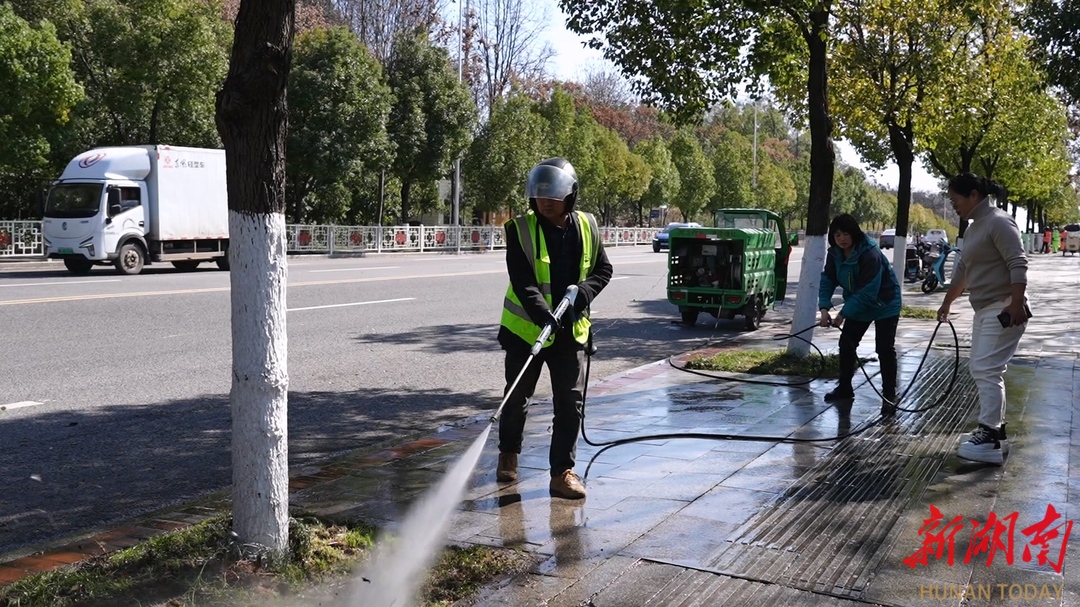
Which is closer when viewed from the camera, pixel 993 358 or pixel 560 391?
pixel 560 391

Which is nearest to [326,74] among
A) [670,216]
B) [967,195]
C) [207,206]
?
[207,206]

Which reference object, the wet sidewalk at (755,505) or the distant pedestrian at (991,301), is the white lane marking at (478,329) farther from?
the distant pedestrian at (991,301)

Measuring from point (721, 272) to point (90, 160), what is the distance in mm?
15423

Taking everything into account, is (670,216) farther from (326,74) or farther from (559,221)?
(559,221)

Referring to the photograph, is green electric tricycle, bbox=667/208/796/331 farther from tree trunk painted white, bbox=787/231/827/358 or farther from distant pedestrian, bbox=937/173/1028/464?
distant pedestrian, bbox=937/173/1028/464

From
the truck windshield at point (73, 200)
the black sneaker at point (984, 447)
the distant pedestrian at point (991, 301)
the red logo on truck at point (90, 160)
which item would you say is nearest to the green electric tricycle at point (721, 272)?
the distant pedestrian at point (991, 301)

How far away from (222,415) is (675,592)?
4.77 metres

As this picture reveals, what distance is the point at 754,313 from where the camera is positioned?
14.6 metres

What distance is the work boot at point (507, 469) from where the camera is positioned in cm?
564

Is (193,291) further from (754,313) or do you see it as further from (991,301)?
(991,301)

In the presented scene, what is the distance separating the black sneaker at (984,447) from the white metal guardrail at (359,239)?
2117 cm

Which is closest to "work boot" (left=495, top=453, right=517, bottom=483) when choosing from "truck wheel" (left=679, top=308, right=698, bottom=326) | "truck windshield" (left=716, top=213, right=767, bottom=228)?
"truck wheel" (left=679, top=308, right=698, bottom=326)

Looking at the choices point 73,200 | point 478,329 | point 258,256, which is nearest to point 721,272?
point 478,329

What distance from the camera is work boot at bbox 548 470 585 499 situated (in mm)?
5277
